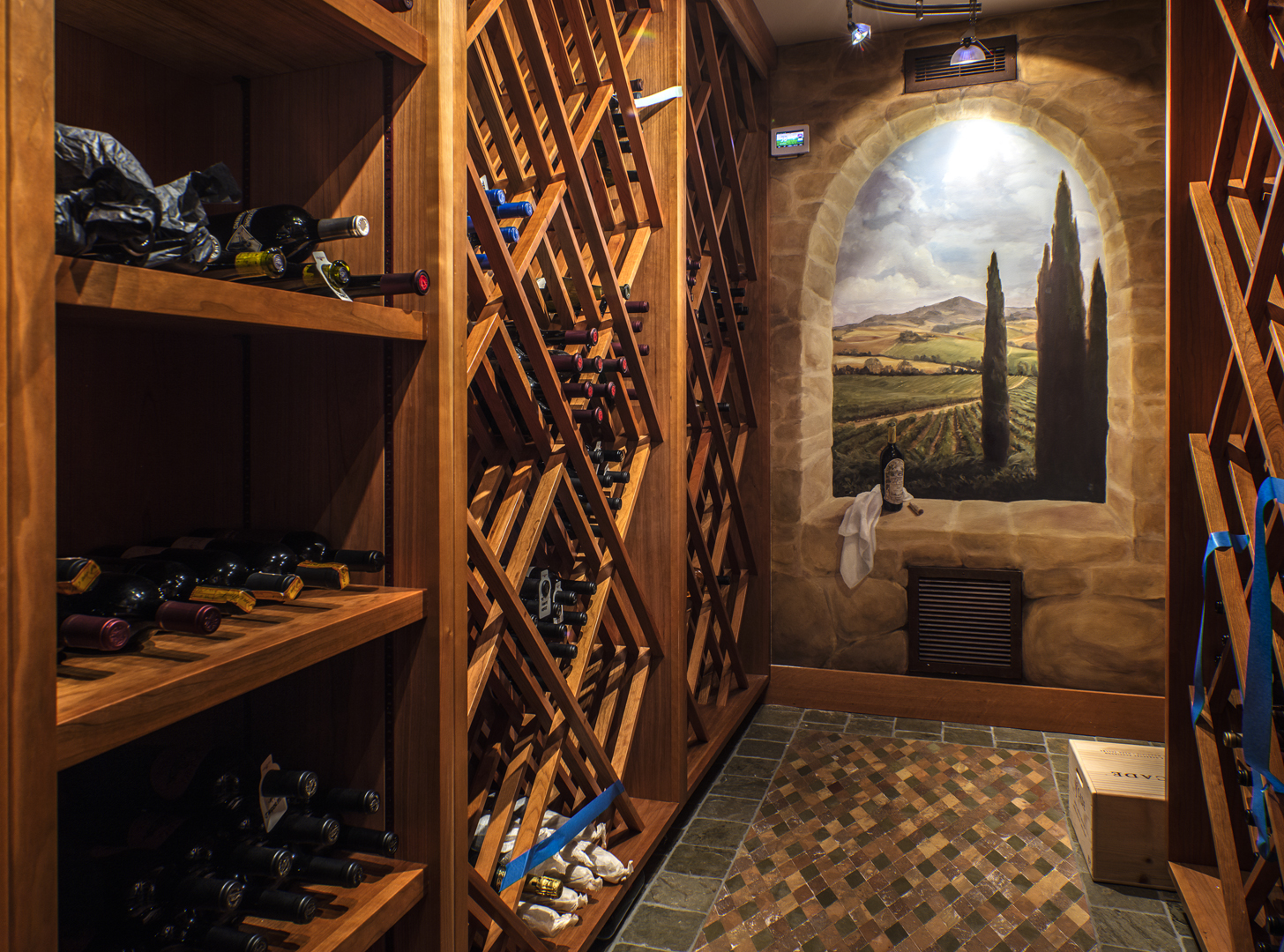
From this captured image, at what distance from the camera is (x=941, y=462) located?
11.8ft

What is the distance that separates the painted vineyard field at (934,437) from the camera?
11.5ft

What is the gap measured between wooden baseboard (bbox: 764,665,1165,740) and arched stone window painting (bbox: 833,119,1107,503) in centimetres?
77

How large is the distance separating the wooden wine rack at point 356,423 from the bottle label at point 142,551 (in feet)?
0.12

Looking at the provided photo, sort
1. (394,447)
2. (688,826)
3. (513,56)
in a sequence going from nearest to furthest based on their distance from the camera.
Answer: (394,447), (513,56), (688,826)

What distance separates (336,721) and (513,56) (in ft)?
4.14

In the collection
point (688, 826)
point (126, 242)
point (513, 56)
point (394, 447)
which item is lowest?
point (688, 826)

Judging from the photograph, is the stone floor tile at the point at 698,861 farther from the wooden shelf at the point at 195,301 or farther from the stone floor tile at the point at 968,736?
the wooden shelf at the point at 195,301

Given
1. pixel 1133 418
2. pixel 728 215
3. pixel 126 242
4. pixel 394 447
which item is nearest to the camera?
pixel 126 242

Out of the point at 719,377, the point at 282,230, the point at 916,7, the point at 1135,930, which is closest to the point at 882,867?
the point at 1135,930

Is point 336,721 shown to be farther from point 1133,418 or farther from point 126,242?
point 1133,418

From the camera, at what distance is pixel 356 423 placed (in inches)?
46.9

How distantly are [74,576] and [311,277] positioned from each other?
0.39 metres

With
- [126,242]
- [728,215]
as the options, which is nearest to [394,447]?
[126,242]

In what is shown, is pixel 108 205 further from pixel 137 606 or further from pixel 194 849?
pixel 194 849
